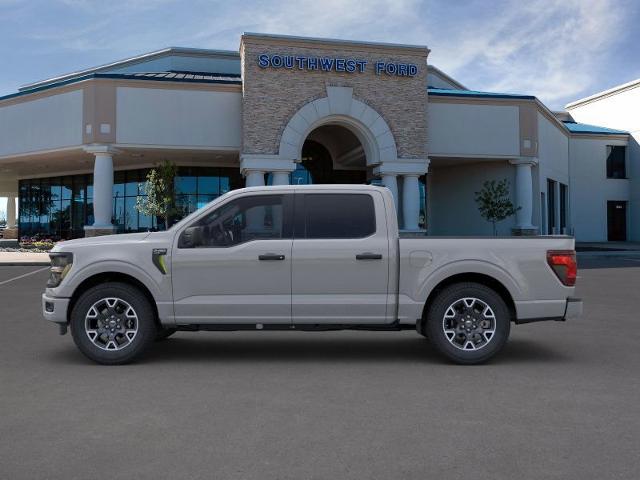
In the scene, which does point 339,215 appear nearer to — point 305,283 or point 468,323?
point 305,283

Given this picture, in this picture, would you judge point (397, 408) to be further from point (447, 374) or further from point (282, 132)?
point (282, 132)

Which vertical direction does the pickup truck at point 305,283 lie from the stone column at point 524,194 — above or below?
below

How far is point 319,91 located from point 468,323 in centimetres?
2342

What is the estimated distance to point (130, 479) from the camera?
12.3ft

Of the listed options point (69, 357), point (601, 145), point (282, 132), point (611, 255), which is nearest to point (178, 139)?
point (282, 132)

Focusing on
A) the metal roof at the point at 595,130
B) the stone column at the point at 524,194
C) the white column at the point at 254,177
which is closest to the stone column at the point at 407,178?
the white column at the point at 254,177

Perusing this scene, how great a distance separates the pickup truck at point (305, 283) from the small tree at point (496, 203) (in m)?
25.9

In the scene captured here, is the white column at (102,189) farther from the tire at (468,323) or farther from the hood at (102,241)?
the tire at (468,323)

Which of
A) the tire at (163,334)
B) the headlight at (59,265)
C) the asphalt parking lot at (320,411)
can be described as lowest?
the asphalt parking lot at (320,411)

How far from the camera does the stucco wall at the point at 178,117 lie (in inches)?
1148

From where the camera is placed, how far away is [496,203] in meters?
32.2

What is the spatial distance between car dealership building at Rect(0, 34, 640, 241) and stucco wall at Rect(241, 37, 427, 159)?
0.16 ft

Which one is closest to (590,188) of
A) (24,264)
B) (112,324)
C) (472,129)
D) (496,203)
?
(496,203)

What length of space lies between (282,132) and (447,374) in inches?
915
